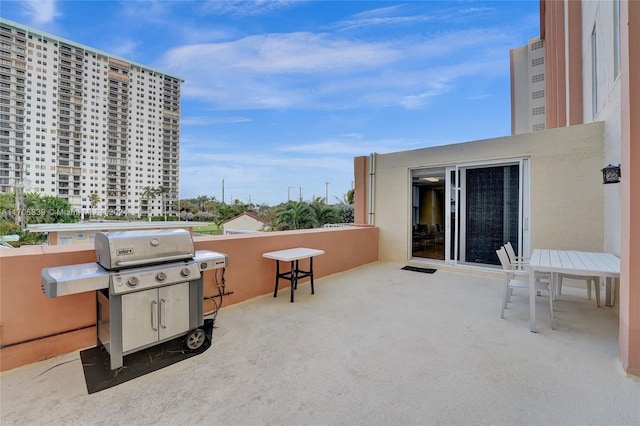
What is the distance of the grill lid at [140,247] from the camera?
1968 millimetres

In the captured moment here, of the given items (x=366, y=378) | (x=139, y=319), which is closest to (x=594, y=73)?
(x=366, y=378)

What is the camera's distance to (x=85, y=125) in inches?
1433

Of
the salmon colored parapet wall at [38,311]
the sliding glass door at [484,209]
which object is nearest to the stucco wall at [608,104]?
the sliding glass door at [484,209]

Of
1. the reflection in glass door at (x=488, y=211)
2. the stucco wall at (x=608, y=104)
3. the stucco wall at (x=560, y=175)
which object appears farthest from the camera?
the reflection in glass door at (x=488, y=211)

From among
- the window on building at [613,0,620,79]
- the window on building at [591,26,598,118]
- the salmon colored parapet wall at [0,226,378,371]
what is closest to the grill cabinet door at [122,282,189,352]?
the salmon colored parapet wall at [0,226,378,371]

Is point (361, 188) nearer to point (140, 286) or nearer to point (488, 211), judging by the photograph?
point (488, 211)

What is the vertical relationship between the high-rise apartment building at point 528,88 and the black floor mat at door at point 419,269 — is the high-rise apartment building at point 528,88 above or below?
above

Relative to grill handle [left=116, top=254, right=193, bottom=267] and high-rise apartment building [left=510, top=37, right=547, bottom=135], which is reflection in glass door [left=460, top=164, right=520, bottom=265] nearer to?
grill handle [left=116, top=254, right=193, bottom=267]

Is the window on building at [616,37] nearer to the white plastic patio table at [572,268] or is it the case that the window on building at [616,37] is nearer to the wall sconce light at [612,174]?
the wall sconce light at [612,174]

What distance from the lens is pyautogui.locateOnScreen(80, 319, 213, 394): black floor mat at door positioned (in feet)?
6.23

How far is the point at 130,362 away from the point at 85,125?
48.1 metres

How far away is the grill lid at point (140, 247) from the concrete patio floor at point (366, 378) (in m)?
0.86

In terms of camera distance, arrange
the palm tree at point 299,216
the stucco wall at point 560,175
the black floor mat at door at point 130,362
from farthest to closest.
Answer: the palm tree at point 299,216
the stucco wall at point 560,175
the black floor mat at door at point 130,362

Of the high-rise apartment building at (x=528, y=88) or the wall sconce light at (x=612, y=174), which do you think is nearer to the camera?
the wall sconce light at (x=612, y=174)
